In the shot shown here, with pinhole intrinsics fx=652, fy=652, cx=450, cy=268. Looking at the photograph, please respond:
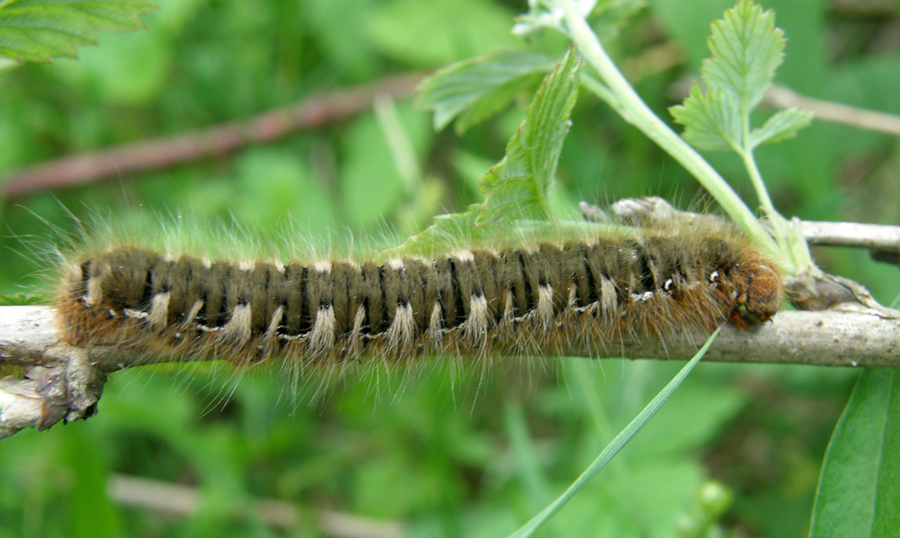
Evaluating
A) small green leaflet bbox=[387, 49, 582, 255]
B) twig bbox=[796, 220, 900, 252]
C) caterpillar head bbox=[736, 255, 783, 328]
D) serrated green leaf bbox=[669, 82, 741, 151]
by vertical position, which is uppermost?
serrated green leaf bbox=[669, 82, 741, 151]

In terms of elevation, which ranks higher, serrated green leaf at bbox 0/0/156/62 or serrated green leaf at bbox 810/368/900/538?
serrated green leaf at bbox 0/0/156/62

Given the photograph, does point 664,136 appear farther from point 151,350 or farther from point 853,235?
point 151,350

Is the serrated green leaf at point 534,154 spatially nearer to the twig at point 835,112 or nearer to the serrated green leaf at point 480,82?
the serrated green leaf at point 480,82

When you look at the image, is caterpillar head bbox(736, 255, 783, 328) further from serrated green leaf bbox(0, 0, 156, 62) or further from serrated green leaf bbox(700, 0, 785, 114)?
serrated green leaf bbox(0, 0, 156, 62)

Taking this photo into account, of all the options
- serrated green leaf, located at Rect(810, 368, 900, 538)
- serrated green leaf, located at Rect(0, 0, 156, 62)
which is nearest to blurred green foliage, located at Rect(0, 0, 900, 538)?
serrated green leaf, located at Rect(810, 368, 900, 538)

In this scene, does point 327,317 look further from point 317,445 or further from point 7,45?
point 317,445

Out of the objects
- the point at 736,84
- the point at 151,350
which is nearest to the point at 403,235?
the point at 151,350

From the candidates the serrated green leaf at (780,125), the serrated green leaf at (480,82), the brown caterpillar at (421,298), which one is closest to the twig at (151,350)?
the brown caterpillar at (421,298)
